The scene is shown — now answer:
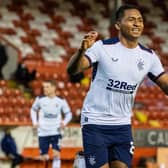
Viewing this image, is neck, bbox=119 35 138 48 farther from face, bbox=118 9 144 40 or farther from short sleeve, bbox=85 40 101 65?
short sleeve, bbox=85 40 101 65

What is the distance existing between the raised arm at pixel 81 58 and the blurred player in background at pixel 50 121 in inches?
264

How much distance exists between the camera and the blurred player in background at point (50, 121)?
11.9 m

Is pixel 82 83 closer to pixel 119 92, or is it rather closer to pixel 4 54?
pixel 4 54

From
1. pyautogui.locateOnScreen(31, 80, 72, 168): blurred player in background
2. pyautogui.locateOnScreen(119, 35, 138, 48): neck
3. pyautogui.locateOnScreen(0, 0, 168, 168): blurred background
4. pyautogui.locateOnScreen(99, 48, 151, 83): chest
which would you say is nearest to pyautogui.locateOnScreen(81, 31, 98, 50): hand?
pyautogui.locateOnScreen(99, 48, 151, 83): chest

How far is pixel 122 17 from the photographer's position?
18.1 feet

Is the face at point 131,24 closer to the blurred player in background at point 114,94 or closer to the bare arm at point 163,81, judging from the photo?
the blurred player in background at point 114,94

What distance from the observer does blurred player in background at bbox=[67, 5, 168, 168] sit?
5.43 meters

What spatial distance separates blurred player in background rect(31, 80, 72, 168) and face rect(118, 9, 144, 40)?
6.46 meters

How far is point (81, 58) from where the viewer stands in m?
5.11

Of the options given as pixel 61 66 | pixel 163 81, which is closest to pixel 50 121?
pixel 61 66

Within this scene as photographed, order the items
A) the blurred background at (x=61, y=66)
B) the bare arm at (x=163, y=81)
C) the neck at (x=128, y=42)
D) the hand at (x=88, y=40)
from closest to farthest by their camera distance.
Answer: the hand at (x=88, y=40), the neck at (x=128, y=42), the bare arm at (x=163, y=81), the blurred background at (x=61, y=66)

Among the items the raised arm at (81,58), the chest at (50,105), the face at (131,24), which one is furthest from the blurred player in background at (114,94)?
the chest at (50,105)

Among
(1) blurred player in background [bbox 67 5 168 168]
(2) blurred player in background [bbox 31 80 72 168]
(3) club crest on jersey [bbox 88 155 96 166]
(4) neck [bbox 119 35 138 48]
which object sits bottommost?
(2) blurred player in background [bbox 31 80 72 168]

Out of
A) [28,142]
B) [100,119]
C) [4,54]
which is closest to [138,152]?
[28,142]
